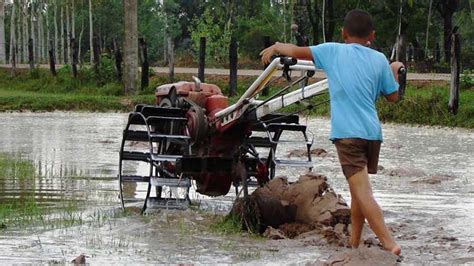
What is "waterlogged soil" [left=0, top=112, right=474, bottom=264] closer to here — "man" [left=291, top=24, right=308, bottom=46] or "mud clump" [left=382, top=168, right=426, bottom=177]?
"mud clump" [left=382, top=168, right=426, bottom=177]

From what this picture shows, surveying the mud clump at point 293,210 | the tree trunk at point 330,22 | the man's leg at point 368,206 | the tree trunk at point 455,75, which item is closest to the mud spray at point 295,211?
the mud clump at point 293,210

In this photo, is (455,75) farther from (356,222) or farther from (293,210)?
(356,222)

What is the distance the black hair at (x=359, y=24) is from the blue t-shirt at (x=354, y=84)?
90 mm

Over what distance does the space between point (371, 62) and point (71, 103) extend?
2378 cm

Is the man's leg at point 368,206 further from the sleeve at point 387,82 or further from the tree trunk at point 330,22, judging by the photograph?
the tree trunk at point 330,22

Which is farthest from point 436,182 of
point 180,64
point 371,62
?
point 180,64

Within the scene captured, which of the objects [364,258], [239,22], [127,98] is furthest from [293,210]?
[239,22]

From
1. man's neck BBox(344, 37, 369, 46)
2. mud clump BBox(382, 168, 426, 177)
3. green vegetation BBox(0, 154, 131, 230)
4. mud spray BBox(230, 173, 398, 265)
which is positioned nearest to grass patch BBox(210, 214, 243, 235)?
mud spray BBox(230, 173, 398, 265)

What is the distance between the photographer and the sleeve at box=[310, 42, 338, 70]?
6.54m

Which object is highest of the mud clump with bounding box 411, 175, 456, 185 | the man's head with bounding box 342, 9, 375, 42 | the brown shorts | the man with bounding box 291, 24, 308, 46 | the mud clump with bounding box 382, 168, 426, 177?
the man's head with bounding box 342, 9, 375, 42

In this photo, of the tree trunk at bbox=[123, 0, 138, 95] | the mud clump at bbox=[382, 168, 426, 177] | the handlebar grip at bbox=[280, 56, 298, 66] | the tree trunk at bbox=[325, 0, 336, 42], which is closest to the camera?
the handlebar grip at bbox=[280, 56, 298, 66]

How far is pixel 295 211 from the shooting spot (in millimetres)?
8055

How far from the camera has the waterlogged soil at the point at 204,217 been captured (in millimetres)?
6883

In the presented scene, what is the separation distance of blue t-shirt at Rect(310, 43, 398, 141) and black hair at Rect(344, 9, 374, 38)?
0.09 meters
